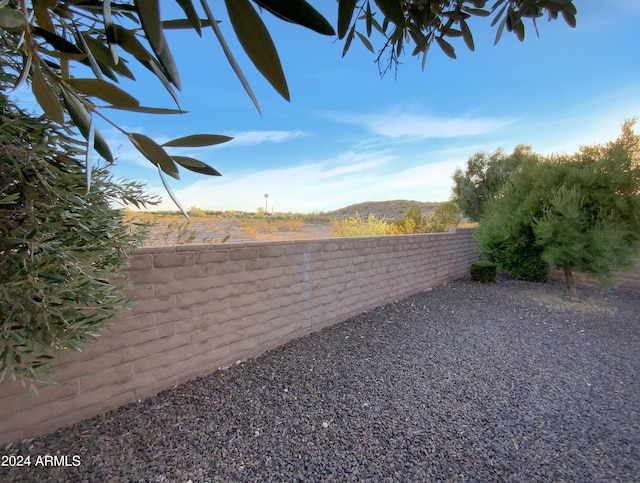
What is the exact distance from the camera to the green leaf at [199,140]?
97 centimetres

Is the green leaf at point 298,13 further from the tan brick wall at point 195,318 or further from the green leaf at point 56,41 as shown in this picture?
the tan brick wall at point 195,318

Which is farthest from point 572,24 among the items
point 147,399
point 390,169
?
point 390,169

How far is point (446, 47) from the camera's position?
2066mm

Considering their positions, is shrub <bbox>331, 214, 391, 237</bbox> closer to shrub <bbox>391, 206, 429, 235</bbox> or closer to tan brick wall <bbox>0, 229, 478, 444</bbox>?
shrub <bbox>391, 206, 429, 235</bbox>

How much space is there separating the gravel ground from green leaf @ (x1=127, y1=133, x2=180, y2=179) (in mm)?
1892

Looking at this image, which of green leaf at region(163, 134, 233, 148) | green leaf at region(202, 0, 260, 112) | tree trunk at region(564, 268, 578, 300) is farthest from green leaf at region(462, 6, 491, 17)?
tree trunk at region(564, 268, 578, 300)

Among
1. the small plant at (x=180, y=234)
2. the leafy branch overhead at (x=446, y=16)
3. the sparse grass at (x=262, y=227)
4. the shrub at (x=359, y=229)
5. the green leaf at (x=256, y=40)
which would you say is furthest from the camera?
the shrub at (x=359, y=229)

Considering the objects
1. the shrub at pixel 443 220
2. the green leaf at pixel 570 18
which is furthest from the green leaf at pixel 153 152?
the shrub at pixel 443 220

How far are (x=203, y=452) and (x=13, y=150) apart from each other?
2.01 meters

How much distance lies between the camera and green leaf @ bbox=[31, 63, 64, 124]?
811mm

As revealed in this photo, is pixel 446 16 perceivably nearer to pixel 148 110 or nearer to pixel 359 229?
pixel 148 110

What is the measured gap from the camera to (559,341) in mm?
4574

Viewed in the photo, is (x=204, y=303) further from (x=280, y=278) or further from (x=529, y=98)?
(x=529, y=98)

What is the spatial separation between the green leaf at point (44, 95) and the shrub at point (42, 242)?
2.40ft
